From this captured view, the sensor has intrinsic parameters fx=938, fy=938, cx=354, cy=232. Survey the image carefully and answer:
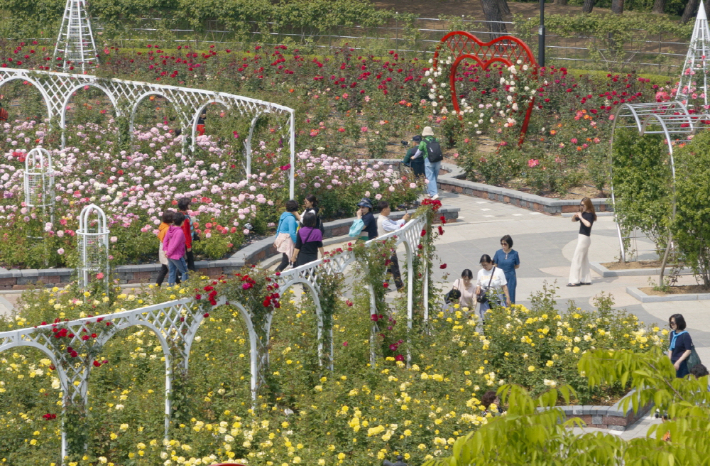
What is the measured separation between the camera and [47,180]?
12.4 metres

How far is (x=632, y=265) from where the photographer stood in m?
13.3

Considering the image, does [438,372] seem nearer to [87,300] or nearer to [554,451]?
[87,300]

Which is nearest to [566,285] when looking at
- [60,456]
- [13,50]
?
[60,456]

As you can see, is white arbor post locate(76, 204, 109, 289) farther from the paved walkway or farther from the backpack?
the backpack

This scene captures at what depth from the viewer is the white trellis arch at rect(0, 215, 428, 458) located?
6219mm

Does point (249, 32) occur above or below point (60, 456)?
above

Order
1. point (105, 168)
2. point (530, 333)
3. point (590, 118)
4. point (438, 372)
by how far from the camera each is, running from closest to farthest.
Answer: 1. point (438, 372)
2. point (530, 333)
3. point (105, 168)
4. point (590, 118)

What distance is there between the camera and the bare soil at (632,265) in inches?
520

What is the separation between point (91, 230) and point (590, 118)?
1046 centimetres

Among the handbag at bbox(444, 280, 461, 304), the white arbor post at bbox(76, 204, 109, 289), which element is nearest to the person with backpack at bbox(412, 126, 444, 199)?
the handbag at bbox(444, 280, 461, 304)

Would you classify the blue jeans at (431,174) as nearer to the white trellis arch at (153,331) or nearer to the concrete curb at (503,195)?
the concrete curb at (503,195)

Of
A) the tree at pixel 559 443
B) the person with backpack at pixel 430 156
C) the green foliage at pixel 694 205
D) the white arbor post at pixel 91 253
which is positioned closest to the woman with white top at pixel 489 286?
the green foliage at pixel 694 205

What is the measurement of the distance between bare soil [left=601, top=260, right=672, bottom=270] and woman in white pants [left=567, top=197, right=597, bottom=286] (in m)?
0.85

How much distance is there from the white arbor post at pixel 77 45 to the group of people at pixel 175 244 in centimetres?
822
